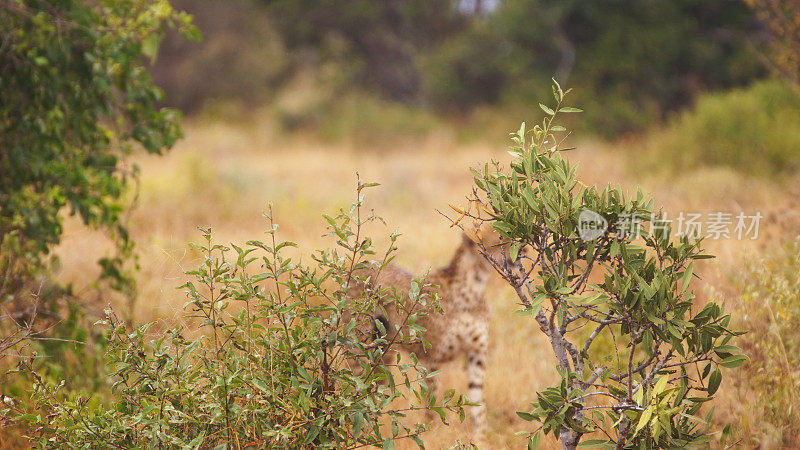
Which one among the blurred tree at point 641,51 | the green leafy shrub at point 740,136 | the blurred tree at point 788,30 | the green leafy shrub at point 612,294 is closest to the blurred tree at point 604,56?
the blurred tree at point 641,51

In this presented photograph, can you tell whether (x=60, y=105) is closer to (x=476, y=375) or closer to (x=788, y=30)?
(x=476, y=375)

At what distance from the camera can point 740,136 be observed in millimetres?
11164

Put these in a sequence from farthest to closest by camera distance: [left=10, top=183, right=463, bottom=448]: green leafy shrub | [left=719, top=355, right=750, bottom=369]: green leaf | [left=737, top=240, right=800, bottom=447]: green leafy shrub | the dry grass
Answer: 1. the dry grass
2. [left=737, top=240, right=800, bottom=447]: green leafy shrub
3. [left=10, top=183, right=463, bottom=448]: green leafy shrub
4. [left=719, top=355, right=750, bottom=369]: green leaf

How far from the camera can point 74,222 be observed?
9.29 metres

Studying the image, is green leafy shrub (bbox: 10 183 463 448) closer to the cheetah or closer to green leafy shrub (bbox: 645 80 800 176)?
the cheetah

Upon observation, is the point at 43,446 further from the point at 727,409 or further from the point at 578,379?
the point at 727,409

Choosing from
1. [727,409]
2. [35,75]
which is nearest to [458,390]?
[727,409]

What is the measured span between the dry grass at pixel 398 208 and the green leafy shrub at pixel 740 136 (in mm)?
809

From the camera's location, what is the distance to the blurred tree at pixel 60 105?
432 centimetres

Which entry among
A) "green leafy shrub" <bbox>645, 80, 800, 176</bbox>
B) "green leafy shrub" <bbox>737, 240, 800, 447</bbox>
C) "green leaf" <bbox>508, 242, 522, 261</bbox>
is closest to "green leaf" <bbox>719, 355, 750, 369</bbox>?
"green leafy shrub" <bbox>737, 240, 800, 447</bbox>

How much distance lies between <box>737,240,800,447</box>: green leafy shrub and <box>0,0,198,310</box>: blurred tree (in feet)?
13.1

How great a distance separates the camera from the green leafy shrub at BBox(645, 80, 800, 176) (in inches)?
414

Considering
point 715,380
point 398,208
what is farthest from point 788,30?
point 715,380

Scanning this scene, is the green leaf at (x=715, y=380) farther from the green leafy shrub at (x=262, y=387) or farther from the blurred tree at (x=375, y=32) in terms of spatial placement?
the blurred tree at (x=375, y=32)
